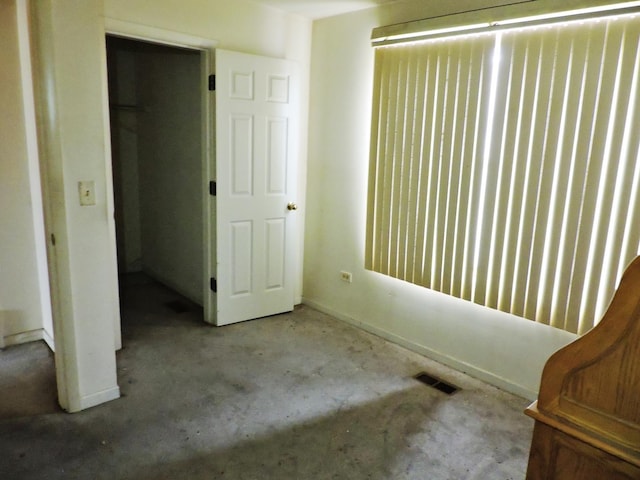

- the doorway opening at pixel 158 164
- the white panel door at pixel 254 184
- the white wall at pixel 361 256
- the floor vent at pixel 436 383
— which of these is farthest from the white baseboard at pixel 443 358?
the doorway opening at pixel 158 164

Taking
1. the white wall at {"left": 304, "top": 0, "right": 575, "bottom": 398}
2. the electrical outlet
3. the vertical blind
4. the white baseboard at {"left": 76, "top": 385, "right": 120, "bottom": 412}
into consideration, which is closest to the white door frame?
the white baseboard at {"left": 76, "top": 385, "right": 120, "bottom": 412}

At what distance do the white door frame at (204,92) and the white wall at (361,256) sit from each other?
91cm

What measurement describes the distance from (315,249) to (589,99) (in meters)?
2.37

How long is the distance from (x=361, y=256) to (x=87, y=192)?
6.73 ft

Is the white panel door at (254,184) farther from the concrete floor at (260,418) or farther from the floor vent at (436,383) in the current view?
the floor vent at (436,383)

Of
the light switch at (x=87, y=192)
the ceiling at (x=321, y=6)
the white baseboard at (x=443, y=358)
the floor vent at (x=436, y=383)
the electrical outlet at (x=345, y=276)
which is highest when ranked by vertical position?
the ceiling at (x=321, y=6)

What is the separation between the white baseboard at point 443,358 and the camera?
2768 millimetres

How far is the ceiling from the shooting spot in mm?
3230

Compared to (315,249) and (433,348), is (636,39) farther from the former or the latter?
(315,249)

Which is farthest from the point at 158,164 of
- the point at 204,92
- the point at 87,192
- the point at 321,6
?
the point at 87,192

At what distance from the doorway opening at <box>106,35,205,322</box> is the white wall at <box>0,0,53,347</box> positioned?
1057 mm

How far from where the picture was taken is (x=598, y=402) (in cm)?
106

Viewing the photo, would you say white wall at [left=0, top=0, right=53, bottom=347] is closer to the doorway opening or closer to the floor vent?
the doorway opening

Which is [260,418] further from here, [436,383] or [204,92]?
[204,92]
